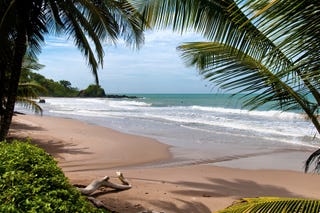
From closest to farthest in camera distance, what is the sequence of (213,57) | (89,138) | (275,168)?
(213,57) → (275,168) → (89,138)

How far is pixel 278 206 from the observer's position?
2.10 m

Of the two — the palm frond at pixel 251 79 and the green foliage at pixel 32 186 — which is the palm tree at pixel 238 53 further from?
the green foliage at pixel 32 186

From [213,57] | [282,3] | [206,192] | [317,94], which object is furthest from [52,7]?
[282,3]

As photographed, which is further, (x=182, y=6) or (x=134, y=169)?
(x=134, y=169)

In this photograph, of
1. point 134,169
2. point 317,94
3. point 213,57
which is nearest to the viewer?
point 317,94

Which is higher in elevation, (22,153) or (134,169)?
(22,153)

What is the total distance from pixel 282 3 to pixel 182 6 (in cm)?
134

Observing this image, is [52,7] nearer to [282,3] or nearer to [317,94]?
[317,94]

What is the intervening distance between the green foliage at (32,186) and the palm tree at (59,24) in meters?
3.59

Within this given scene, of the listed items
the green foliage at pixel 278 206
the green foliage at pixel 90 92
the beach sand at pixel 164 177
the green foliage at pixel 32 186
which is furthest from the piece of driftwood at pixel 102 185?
the green foliage at pixel 90 92

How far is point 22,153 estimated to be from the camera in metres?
3.25

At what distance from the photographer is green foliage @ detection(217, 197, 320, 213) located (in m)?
2.02

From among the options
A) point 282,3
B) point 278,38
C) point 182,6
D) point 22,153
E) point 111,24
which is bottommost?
point 22,153

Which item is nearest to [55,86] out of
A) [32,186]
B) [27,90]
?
[27,90]
